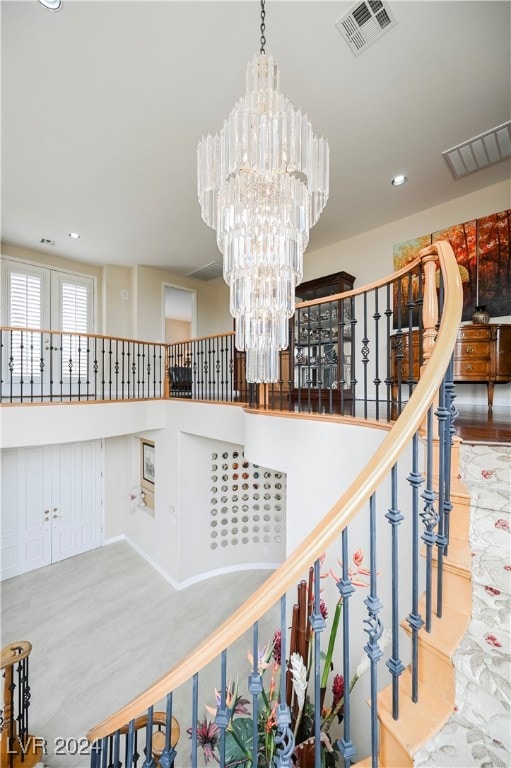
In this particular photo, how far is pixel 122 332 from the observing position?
642 centimetres

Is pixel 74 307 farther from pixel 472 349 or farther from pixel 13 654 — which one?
pixel 472 349

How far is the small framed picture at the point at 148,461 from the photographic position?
623 cm

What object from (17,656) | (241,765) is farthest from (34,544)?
(241,765)

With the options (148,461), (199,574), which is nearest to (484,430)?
(199,574)

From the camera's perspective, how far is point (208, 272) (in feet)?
22.1

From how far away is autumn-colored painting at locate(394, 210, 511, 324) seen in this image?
3.69 metres

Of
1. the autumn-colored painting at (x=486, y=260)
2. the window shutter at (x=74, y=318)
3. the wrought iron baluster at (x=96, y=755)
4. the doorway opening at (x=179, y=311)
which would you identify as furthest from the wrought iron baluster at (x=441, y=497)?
the doorway opening at (x=179, y=311)

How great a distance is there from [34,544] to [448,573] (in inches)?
261

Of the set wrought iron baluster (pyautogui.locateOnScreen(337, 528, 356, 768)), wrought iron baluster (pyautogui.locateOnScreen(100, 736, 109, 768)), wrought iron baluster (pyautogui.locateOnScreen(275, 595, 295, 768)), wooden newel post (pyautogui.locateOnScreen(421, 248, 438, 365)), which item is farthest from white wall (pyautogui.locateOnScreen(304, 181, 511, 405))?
wrought iron baluster (pyautogui.locateOnScreen(100, 736, 109, 768))

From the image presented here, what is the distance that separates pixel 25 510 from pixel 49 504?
0.37 meters

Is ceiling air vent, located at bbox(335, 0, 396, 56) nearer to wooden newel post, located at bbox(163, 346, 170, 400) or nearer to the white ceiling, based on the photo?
the white ceiling

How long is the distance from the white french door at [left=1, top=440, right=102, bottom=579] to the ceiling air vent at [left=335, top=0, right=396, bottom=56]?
6628 mm

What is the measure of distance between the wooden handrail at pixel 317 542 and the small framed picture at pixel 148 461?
5.28 m

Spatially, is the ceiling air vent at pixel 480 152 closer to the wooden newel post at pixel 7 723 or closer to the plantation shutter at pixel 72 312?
the plantation shutter at pixel 72 312
